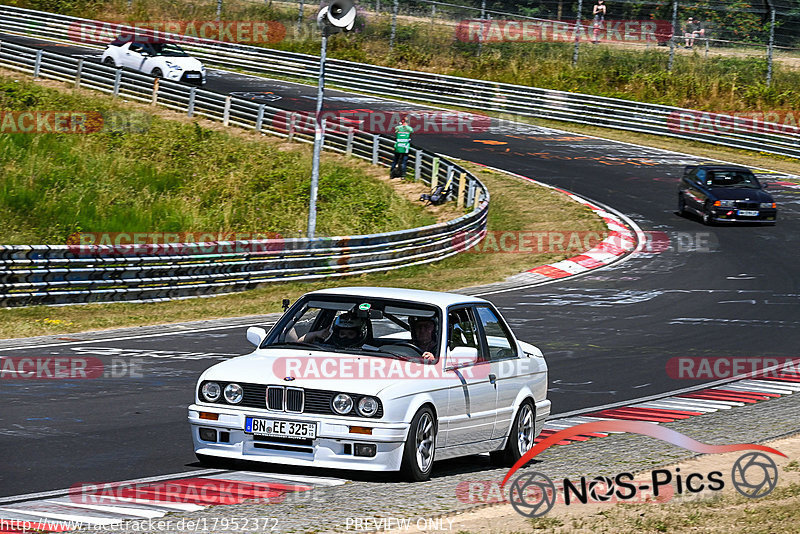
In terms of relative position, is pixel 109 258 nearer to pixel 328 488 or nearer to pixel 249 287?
pixel 249 287

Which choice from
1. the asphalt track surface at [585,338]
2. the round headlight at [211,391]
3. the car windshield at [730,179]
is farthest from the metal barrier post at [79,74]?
the round headlight at [211,391]

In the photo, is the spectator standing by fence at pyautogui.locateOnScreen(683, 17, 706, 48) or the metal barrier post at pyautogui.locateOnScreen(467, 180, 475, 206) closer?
the metal barrier post at pyautogui.locateOnScreen(467, 180, 475, 206)

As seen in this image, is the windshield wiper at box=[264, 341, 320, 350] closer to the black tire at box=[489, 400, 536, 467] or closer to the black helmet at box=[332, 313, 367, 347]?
the black helmet at box=[332, 313, 367, 347]

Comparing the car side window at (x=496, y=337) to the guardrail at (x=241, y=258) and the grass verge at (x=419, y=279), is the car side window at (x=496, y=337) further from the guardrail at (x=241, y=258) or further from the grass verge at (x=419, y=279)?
the guardrail at (x=241, y=258)

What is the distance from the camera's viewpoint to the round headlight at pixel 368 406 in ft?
24.9

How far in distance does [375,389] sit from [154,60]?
34.7 metres

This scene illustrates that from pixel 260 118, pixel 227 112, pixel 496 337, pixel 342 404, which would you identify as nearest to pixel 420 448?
pixel 342 404

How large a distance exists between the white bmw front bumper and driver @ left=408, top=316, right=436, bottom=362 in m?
1.07

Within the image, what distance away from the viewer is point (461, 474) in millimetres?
8586

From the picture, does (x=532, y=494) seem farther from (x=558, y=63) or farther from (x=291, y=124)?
(x=558, y=63)

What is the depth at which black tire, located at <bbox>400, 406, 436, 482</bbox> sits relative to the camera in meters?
7.69

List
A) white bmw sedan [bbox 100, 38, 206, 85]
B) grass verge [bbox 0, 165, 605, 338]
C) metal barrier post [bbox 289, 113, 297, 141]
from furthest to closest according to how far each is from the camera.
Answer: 1. white bmw sedan [bbox 100, 38, 206, 85]
2. metal barrier post [bbox 289, 113, 297, 141]
3. grass verge [bbox 0, 165, 605, 338]

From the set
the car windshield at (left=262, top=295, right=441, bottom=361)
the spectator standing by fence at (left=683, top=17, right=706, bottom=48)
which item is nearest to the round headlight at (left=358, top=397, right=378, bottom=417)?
the car windshield at (left=262, top=295, right=441, bottom=361)

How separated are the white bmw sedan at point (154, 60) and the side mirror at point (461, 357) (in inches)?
1297
